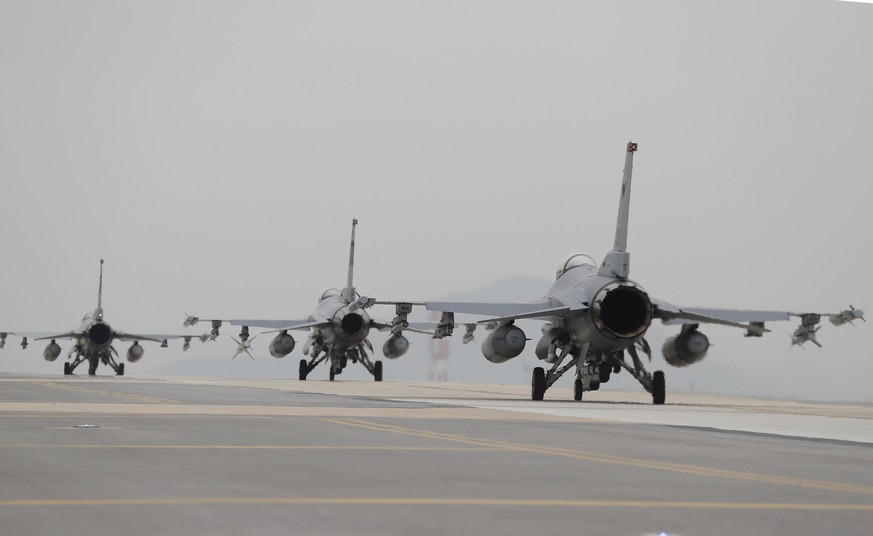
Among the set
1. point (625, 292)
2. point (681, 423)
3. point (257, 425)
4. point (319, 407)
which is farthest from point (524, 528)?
point (625, 292)

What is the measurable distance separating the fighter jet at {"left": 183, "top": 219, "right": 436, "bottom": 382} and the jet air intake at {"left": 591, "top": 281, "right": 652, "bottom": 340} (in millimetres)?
29549

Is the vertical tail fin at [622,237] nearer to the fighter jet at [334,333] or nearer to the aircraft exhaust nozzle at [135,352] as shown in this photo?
the fighter jet at [334,333]

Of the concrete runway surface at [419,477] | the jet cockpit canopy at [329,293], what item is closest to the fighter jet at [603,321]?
the concrete runway surface at [419,477]

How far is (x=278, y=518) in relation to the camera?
31.2 ft

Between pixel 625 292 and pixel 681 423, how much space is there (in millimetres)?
12315

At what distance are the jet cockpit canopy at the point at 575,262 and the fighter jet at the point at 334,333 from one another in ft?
82.4

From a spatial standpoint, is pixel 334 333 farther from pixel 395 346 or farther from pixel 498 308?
pixel 498 308

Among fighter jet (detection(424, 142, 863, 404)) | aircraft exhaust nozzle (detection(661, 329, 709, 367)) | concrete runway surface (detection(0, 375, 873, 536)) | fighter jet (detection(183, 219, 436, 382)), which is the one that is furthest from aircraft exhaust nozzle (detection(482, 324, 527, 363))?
fighter jet (detection(183, 219, 436, 382))

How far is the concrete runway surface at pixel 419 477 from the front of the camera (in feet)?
30.9

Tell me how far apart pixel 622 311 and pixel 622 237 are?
2472 mm

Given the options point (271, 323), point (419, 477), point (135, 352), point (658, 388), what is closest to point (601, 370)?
point (658, 388)

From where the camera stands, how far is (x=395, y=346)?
7269 cm

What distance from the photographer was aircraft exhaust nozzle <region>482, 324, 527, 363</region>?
131 ft

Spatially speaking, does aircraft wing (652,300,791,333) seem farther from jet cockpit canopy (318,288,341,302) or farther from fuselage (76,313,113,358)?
fuselage (76,313,113,358)
